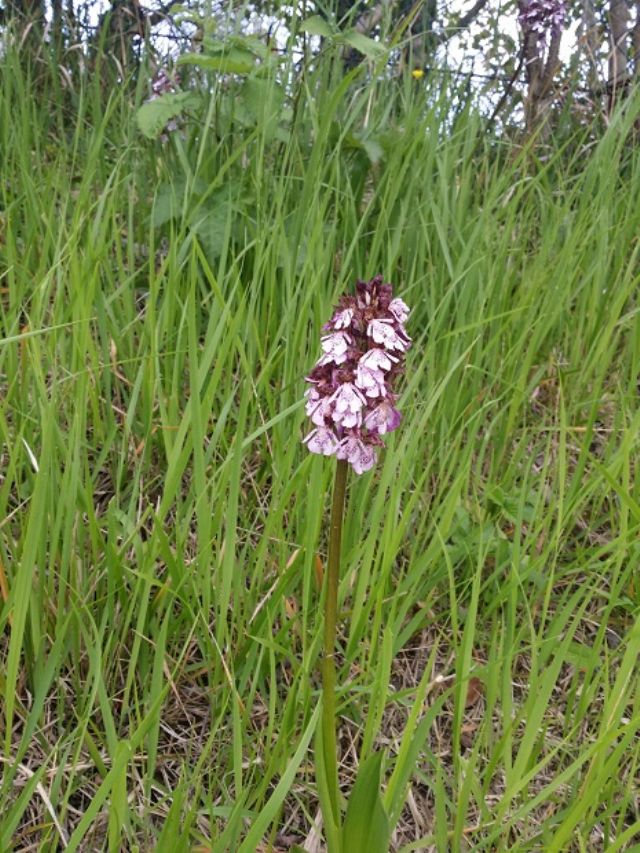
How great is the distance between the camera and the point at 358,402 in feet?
2.83

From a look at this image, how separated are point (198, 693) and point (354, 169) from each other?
1531mm

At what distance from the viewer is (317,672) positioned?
52.6 inches

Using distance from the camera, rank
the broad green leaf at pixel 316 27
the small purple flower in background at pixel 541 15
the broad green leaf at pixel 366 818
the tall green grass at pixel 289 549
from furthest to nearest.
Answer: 1. the small purple flower in background at pixel 541 15
2. the broad green leaf at pixel 316 27
3. the tall green grass at pixel 289 549
4. the broad green leaf at pixel 366 818

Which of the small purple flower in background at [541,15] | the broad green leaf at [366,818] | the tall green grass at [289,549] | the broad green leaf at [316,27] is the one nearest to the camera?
the broad green leaf at [366,818]

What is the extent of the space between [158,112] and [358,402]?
1.44 meters

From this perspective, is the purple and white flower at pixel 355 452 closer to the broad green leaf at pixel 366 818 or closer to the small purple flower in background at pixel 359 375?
the small purple flower in background at pixel 359 375

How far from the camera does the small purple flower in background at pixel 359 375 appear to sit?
87cm

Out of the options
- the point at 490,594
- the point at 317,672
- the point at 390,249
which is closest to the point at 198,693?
the point at 317,672

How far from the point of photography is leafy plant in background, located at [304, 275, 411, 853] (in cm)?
86

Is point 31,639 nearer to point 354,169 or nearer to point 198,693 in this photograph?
point 198,693

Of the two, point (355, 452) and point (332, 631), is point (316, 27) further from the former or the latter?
point (332, 631)

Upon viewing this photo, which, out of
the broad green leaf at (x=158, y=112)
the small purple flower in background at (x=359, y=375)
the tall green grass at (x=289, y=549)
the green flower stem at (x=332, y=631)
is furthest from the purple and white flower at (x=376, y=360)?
the broad green leaf at (x=158, y=112)

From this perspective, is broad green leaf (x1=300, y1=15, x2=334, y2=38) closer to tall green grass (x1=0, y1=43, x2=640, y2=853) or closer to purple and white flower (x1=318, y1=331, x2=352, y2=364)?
tall green grass (x1=0, y1=43, x2=640, y2=853)

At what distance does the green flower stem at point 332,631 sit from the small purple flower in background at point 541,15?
2.17 meters
